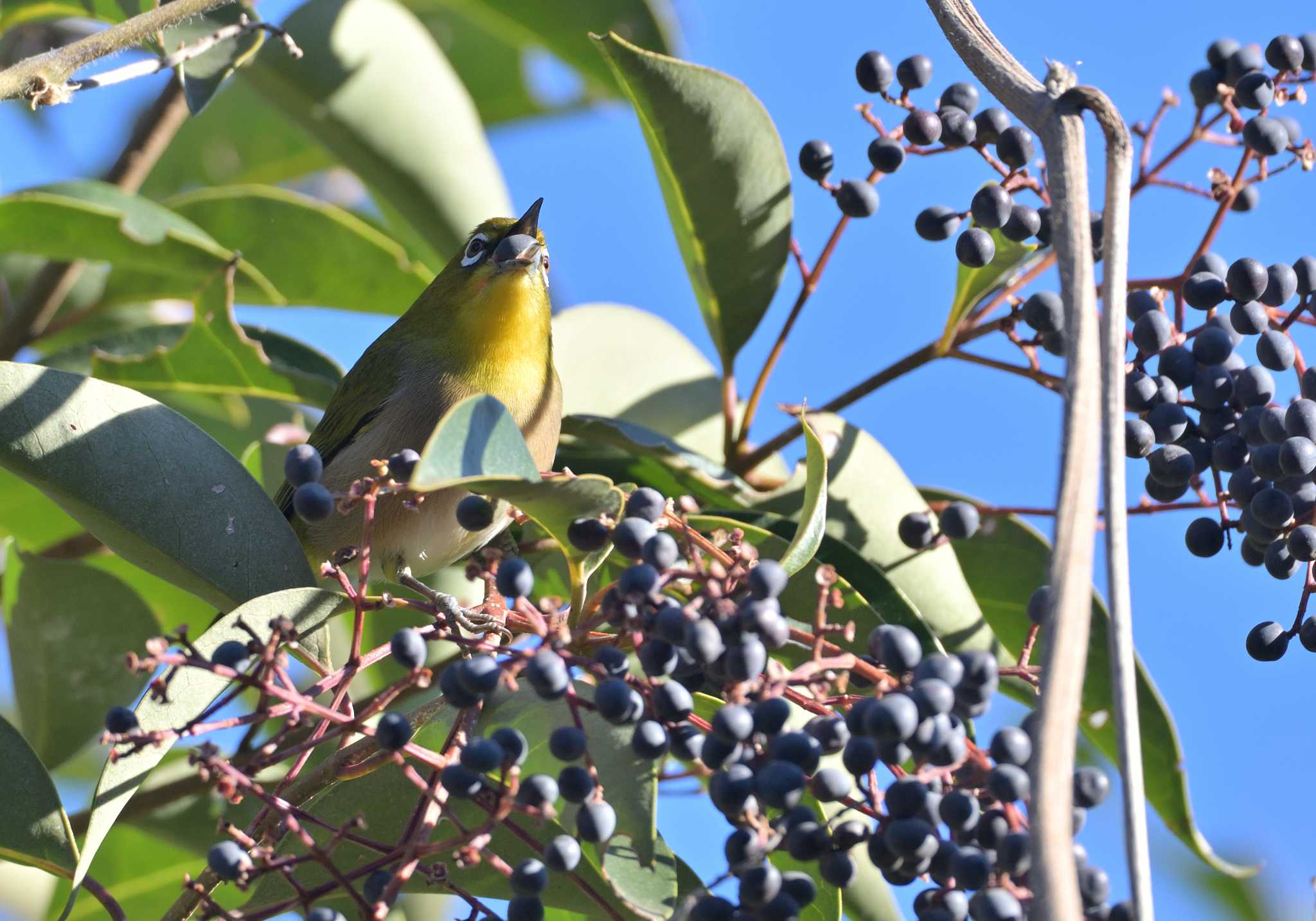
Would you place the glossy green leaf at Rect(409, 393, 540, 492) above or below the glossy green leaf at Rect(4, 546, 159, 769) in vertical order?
above

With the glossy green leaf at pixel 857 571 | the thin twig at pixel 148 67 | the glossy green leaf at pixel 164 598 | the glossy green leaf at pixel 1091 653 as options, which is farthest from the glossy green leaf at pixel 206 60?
the glossy green leaf at pixel 1091 653

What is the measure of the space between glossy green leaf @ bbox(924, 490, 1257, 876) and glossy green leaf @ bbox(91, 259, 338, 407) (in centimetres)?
149

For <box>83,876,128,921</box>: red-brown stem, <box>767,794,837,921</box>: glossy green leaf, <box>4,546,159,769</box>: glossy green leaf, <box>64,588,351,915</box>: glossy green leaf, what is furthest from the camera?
<box>4,546,159,769</box>: glossy green leaf

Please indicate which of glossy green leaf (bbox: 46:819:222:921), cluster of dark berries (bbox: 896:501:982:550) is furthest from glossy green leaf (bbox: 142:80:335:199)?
cluster of dark berries (bbox: 896:501:982:550)

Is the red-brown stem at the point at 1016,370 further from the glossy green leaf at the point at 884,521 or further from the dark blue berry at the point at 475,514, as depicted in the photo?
the dark blue berry at the point at 475,514

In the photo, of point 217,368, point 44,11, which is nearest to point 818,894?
point 217,368

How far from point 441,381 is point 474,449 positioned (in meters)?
1.89

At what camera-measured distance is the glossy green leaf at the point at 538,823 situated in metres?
1.79

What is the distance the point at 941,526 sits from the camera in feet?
8.48

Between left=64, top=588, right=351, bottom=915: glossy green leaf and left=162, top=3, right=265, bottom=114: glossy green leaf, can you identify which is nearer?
left=64, top=588, right=351, bottom=915: glossy green leaf

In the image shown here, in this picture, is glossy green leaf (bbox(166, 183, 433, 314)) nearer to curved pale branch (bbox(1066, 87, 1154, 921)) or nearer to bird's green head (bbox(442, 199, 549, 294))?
bird's green head (bbox(442, 199, 549, 294))

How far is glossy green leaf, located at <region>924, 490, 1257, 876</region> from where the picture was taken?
2621 mm

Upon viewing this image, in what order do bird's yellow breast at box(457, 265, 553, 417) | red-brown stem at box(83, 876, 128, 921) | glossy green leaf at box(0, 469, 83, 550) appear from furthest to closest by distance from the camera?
1. bird's yellow breast at box(457, 265, 553, 417)
2. glossy green leaf at box(0, 469, 83, 550)
3. red-brown stem at box(83, 876, 128, 921)

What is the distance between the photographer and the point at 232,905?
301 centimetres
